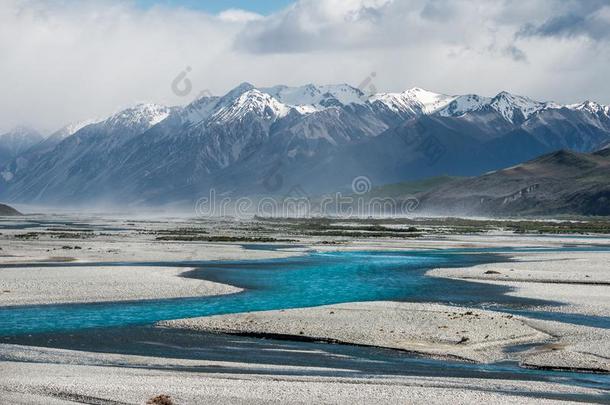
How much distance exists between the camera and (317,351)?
35.9 m

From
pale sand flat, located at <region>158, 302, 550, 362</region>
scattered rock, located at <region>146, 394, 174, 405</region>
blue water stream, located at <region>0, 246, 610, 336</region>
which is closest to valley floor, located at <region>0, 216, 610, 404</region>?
pale sand flat, located at <region>158, 302, 550, 362</region>

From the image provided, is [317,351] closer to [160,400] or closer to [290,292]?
[160,400]

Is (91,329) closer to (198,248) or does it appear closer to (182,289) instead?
(182,289)

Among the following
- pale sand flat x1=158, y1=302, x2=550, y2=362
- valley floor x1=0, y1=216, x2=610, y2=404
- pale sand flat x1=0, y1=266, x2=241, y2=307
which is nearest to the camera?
valley floor x1=0, y1=216, x2=610, y2=404

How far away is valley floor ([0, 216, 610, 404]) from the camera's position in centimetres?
2777

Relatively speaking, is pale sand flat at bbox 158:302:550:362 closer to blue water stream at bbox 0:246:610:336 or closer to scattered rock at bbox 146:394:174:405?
blue water stream at bbox 0:246:610:336

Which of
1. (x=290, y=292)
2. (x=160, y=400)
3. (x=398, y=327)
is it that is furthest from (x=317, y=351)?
(x=290, y=292)

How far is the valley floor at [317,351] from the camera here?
27.8 metres

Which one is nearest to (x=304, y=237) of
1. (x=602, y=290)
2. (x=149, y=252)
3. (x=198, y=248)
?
(x=198, y=248)

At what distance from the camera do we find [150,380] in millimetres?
28938

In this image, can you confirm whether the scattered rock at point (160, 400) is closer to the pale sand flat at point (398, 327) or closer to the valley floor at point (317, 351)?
the valley floor at point (317, 351)

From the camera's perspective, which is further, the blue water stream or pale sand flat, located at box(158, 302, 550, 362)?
the blue water stream

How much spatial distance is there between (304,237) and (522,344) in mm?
94328

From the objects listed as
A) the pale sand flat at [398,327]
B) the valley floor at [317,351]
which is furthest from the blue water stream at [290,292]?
the pale sand flat at [398,327]
